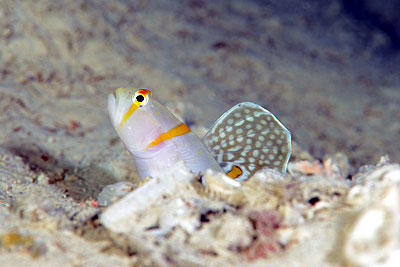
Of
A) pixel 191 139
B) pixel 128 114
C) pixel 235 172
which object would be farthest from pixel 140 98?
pixel 235 172

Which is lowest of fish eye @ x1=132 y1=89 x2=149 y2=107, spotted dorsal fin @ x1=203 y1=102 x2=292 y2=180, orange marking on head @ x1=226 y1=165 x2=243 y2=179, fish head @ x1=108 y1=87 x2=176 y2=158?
orange marking on head @ x1=226 y1=165 x2=243 y2=179

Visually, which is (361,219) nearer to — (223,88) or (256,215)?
(256,215)

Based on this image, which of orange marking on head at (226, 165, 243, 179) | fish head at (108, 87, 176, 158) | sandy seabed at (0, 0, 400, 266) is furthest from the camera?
orange marking on head at (226, 165, 243, 179)

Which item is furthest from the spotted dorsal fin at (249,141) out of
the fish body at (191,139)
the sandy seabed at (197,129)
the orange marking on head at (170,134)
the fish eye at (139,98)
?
the fish eye at (139,98)

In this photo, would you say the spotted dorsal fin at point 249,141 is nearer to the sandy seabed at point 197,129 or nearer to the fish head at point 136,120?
the sandy seabed at point 197,129

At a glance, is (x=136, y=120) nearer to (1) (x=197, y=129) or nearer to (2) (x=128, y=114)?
(2) (x=128, y=114)

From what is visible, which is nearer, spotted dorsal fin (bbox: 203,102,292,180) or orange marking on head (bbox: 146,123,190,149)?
orange marking on head (bbox: 146,123,190,149)

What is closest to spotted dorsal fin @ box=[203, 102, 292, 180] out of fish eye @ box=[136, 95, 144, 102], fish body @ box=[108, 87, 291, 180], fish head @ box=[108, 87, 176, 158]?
fish body @ box=[108, 87, 291, 180]

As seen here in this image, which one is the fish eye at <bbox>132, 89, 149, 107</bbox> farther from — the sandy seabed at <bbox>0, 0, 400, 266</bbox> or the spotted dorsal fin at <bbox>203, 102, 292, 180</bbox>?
the sandy seabed at <bbox>0, 0, 400, 266</bbox>
